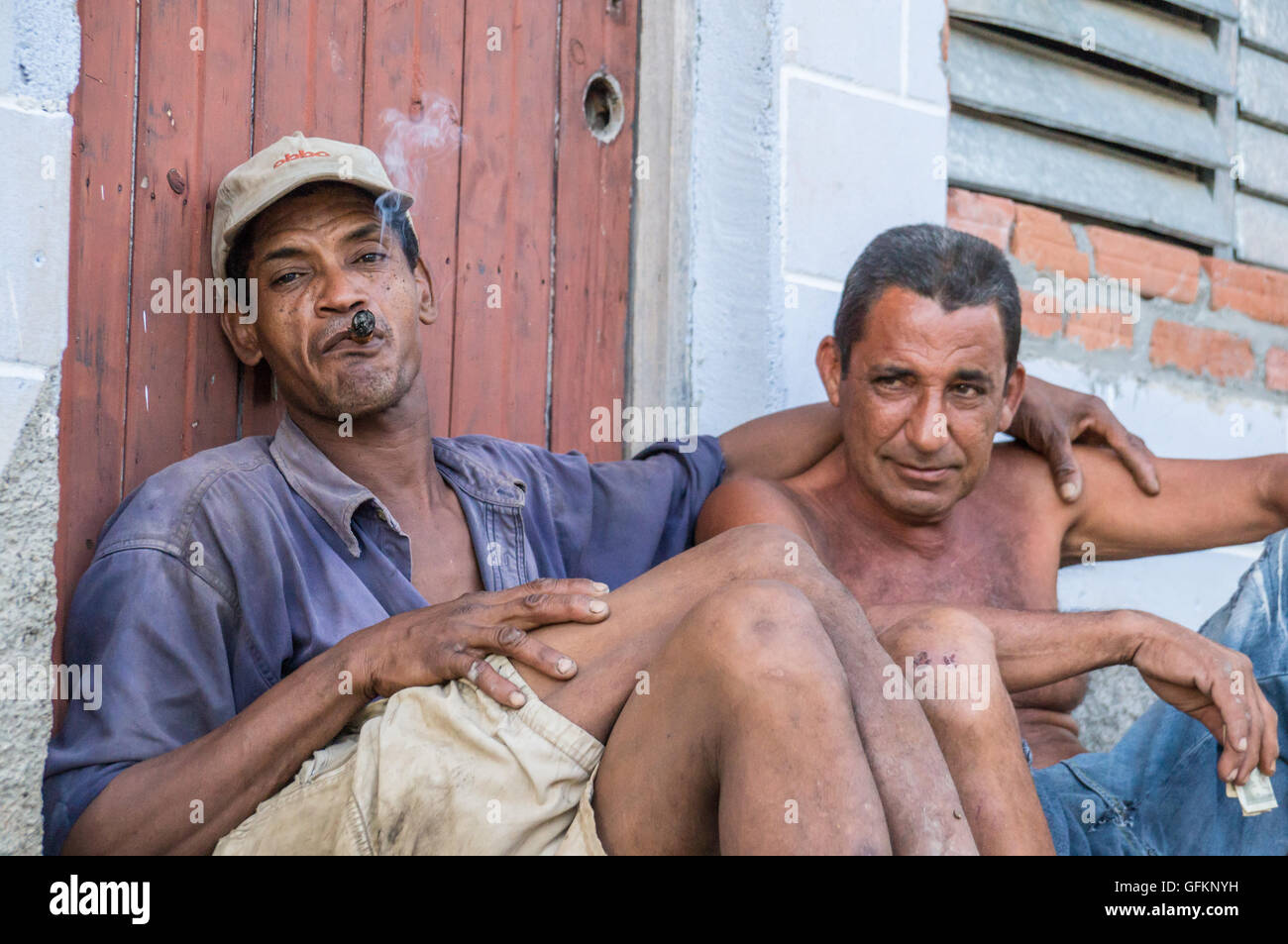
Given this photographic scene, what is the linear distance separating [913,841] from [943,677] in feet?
1.25

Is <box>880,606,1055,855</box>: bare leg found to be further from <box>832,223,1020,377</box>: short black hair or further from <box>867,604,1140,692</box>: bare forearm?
<box>832,223,1020,377</box>: short black hair

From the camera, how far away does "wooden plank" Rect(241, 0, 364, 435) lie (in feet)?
9.17

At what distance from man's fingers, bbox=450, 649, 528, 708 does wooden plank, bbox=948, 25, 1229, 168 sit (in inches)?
95.9

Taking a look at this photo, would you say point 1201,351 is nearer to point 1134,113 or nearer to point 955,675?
point 1134,113

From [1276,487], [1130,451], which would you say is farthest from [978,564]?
[1276,487]

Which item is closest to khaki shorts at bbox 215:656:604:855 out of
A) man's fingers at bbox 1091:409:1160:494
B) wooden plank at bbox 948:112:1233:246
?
man's fingers at bbox 1091:409:1160:494

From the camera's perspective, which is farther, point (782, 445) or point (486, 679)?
point (782, 445)

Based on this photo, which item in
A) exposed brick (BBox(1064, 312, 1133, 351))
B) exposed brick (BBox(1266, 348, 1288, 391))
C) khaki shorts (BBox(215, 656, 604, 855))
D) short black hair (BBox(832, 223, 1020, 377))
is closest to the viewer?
khaki shorts (BBox(215, 656, 604, 855))

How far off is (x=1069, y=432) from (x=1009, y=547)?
1.04 ft

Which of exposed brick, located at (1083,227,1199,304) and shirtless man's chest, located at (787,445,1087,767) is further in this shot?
exposed brick, located at (1083,227,1199,304)

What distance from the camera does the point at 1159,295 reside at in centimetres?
410

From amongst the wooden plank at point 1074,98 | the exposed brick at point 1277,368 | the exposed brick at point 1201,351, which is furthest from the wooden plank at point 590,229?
the exposed brick at point 1277,368
